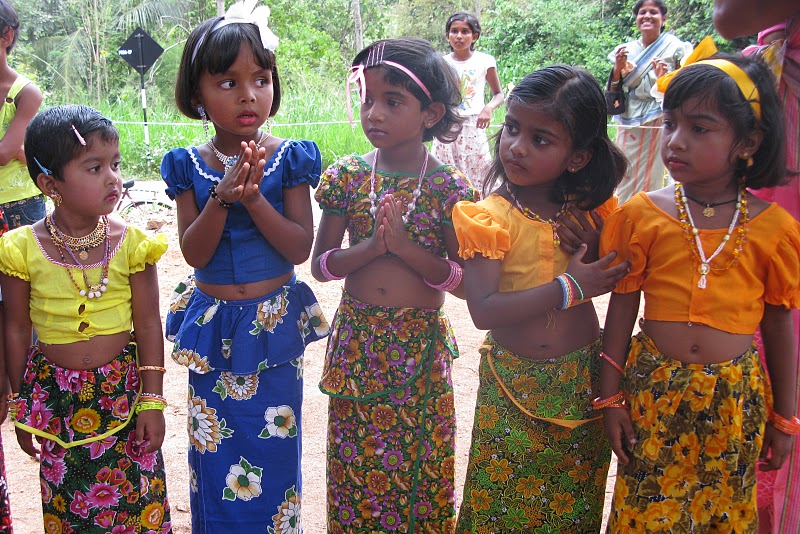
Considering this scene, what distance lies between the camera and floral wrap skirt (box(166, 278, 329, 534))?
2.15 meters

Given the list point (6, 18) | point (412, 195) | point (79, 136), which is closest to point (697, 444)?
point (412, 195)

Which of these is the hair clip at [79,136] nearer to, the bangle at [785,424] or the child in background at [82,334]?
the child in background at [82,334]

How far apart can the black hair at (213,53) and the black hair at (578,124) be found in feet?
2.39

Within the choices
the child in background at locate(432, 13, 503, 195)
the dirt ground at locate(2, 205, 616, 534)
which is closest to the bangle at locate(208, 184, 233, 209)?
the dirt ground at locate(2, 205, 616, 534)

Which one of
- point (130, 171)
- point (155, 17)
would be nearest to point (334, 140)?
point (130, 171)

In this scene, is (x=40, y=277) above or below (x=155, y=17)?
below

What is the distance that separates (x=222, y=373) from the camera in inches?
85.8

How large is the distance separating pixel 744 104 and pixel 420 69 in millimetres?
909

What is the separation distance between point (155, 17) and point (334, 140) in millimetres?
6837

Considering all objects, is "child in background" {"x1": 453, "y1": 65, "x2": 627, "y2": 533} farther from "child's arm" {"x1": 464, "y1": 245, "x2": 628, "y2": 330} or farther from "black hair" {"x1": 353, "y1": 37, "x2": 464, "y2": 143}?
"black hair" {"x1": 353, "y1": 37, "x2": 464, "y2": 143}

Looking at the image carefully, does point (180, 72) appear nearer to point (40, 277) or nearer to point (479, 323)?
point (40, 277)

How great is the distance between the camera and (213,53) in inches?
80.8

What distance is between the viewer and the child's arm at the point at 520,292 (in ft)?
6.19

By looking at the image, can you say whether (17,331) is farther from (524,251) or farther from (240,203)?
(524,251)
